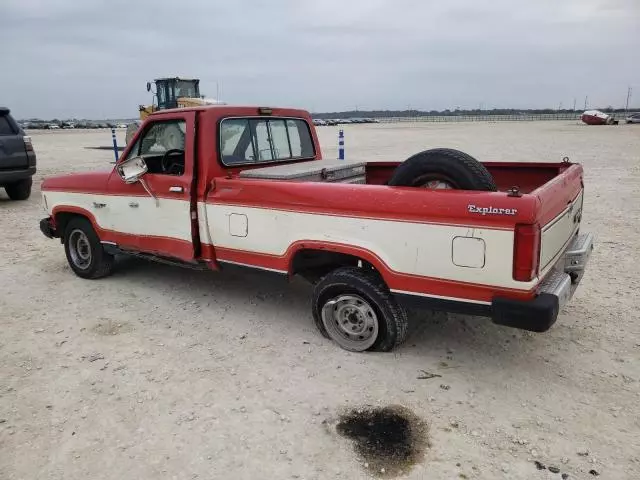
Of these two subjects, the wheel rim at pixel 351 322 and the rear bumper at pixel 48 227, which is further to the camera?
the rear bumper at pixel 48 227

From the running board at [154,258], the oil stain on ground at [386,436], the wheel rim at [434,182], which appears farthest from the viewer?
the running board at [154,258]

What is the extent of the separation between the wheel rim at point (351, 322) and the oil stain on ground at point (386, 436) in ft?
2.51

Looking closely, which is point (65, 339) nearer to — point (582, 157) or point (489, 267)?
point (489, 267)

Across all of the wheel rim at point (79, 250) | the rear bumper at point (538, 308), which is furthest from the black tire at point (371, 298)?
the wheel rim at point (79, 250)

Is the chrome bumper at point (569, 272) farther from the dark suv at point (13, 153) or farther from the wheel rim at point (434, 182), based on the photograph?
the dark suv at point (13, 153)

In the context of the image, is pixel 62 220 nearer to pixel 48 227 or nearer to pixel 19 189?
pixel 48 227

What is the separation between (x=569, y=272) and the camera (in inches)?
159

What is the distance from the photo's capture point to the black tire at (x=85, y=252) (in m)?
5.87

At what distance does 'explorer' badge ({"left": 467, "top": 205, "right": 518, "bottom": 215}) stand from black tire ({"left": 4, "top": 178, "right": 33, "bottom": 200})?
10811mm

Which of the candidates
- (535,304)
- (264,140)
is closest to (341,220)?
(535,304)

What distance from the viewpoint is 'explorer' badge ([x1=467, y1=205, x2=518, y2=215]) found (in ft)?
10.2

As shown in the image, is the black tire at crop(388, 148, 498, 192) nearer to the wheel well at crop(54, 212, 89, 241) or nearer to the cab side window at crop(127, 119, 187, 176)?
the cab side window at crop(127, 119, 187, 176)

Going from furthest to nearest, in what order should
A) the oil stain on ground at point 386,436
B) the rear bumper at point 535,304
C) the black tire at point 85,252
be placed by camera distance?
1. the black tire at point 85,252
2. the rear bumper at point 535,304
3. the oil stain on ground at point 386,436

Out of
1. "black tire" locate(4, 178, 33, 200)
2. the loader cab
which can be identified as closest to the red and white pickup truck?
"black tire" locate(4, 178, 33, 200)
